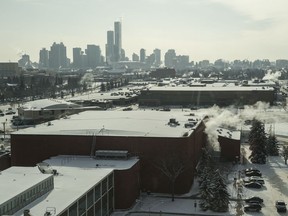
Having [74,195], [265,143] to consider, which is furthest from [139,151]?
[265,143]

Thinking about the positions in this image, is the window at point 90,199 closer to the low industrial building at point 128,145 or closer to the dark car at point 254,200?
the low industrial building at point 128,145

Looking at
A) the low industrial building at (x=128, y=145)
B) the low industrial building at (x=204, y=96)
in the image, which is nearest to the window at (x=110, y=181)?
the low industrial building at (x=128, y=145)

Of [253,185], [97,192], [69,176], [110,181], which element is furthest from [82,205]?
[253,185]

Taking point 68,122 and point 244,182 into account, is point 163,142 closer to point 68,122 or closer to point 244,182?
point 244,182

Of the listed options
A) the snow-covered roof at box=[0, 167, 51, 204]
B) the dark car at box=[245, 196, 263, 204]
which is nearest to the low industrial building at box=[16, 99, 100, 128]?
the snow-covered roof at box=[0, 167, 51, 204]

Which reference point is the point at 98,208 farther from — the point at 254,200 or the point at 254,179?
the point at 254,179

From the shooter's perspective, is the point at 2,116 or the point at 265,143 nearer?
the point at 265,143
